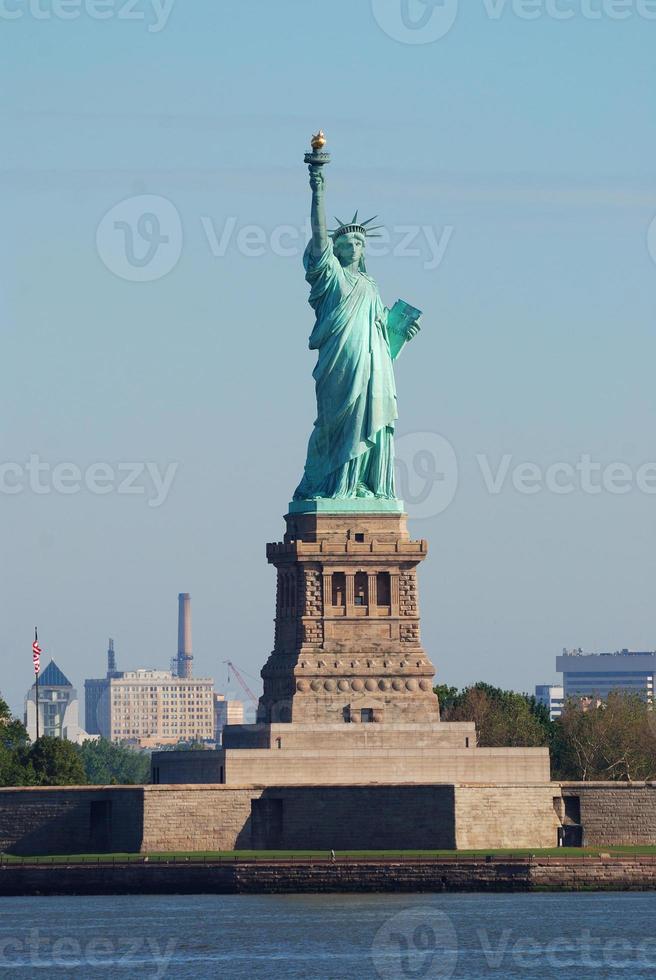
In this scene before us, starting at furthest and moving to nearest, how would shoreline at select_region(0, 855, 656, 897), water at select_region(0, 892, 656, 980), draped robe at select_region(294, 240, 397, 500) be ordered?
draped robe at select_region(294, 240, 397, 500), shoreline at select_region(0, 855, 656, 897), water at select_region(0, 892, 656, 980)

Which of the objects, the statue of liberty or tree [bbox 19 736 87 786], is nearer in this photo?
the statue of liberty

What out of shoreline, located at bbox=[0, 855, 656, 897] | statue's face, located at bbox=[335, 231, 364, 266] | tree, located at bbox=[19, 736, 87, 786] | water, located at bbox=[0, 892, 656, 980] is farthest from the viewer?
tree, located at bbox=[19, 736, 87, 786]

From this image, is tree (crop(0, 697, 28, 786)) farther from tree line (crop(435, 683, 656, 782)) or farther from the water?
the water

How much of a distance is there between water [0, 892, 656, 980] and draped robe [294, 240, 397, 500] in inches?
631

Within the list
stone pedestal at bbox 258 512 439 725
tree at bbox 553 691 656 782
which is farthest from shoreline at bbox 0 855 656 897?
tree at bbox 553 691 656 782

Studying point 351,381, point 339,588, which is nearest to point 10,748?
point 339,588

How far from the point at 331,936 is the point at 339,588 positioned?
19.7 m

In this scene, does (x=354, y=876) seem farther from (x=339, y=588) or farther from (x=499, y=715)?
(x=499, y=715)

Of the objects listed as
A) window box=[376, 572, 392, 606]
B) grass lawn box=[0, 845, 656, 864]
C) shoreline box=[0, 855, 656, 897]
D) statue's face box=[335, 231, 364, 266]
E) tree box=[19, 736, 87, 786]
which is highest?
statue's face box=[335, 231, 364, 266]

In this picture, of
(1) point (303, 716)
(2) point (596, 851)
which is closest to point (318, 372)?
(1) point (303, 716)

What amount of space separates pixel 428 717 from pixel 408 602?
12.3 ft

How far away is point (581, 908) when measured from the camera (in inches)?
2982

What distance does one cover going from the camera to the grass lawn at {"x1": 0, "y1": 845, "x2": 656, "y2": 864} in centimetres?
8112

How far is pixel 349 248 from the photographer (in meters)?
89.1
